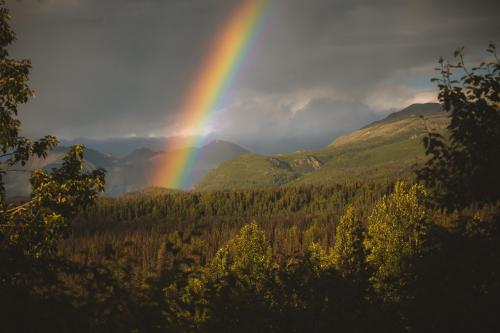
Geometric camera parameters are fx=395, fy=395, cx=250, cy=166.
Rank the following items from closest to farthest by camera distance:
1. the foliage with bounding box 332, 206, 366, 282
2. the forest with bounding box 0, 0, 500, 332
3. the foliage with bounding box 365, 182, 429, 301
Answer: the forest with bounding box 0, 0, 500, 332
the foliage with bounding box 365, 182, 429, 301
the foliage with bounding box 332, 206, 366, 282

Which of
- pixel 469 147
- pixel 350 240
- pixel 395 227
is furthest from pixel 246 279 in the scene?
pixel 350 240

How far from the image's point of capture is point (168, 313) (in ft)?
28.3

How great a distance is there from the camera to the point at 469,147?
906 cm

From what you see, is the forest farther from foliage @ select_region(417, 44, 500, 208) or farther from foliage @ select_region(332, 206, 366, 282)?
foliage @ select_region(332, 206, 366, 282)

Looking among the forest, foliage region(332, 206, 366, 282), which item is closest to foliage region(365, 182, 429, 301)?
foliage region(332, 206, 366, 282)

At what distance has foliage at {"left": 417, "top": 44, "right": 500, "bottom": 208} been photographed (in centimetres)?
888

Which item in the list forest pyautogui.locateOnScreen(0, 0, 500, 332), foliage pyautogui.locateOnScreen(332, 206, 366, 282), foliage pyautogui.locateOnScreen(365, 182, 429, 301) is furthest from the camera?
foliage pyautogui.locateOnScreen(332, 206, 366, 282)

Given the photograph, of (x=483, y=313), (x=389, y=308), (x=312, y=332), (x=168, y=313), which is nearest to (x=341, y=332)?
(x=312, y=332)

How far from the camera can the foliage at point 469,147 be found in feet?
29.1

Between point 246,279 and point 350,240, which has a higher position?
point 246,279

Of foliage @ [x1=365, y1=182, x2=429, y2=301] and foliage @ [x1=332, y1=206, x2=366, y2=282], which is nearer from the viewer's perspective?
foliage @ [x1=365, y1=182, x2=429, y2=301]

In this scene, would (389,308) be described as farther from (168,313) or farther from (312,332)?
(168,313)

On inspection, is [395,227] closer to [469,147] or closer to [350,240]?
[350,240]

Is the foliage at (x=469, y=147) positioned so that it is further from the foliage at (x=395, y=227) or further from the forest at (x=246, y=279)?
the foliage at (x=395, y=227)
